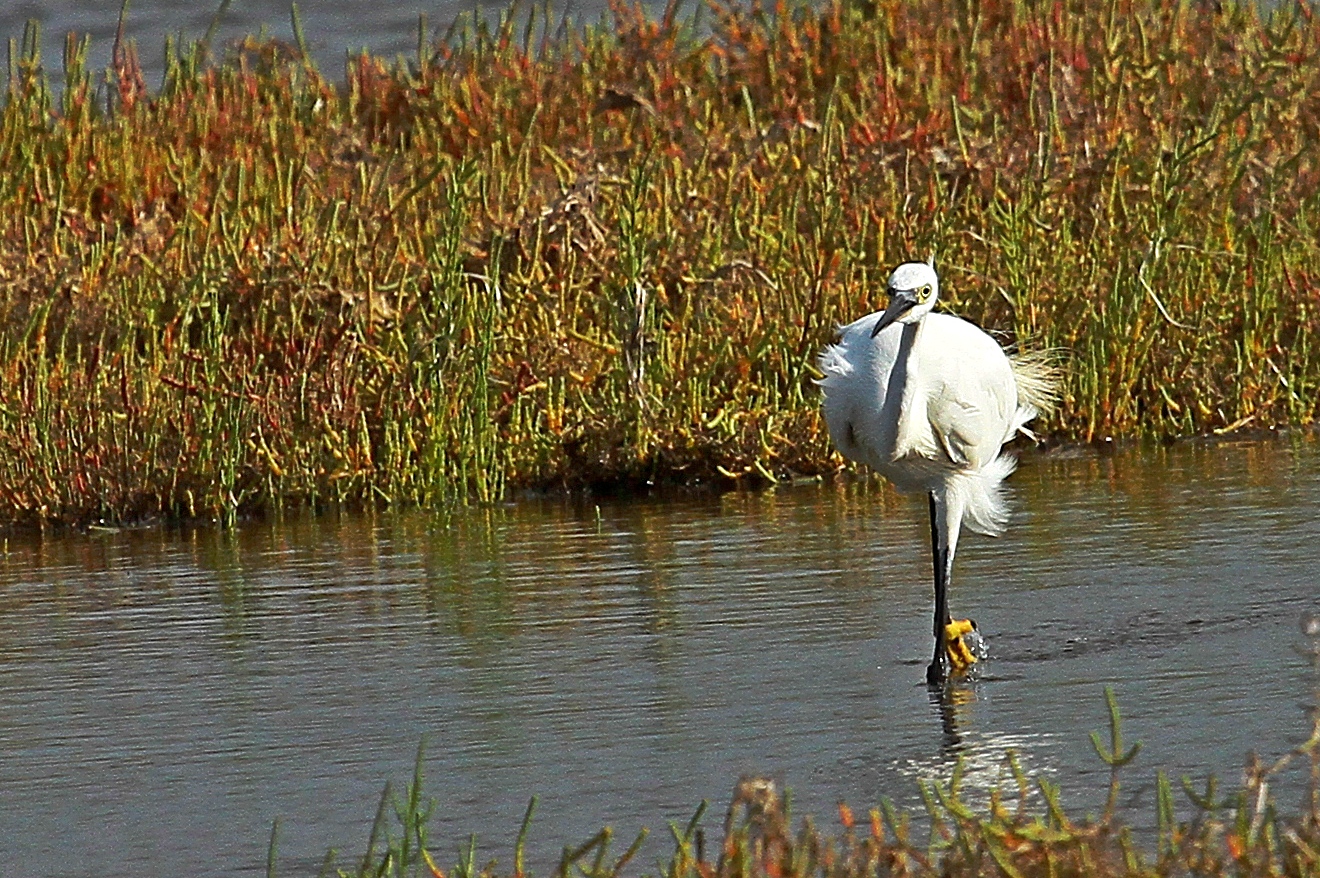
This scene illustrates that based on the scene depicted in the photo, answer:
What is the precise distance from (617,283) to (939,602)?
151 inches

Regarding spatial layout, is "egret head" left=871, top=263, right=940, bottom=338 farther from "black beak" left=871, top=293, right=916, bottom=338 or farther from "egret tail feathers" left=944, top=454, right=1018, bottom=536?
"egret tail feathers" left=944, top=454, right=1018, bottom=536

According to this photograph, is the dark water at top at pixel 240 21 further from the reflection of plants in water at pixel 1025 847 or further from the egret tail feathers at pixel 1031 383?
the reflection of plants in water at pixel 1025 847

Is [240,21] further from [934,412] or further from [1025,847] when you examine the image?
[1025,847]

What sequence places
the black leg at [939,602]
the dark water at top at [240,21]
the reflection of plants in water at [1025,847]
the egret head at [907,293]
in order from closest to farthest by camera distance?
1. the reflection of plants in water at [1025,847]
2. the black leg at [939,602]
3. the egret head at [907,293]
4. the dark water at top at [240,21]

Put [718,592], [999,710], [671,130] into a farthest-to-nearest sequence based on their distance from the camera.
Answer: [671,130], [718,592], [999,710]

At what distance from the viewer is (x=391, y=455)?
987 cm

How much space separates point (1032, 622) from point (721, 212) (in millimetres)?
4494

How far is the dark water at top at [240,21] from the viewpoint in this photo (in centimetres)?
1997

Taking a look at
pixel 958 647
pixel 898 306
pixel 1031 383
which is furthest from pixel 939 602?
pixel 1031 383

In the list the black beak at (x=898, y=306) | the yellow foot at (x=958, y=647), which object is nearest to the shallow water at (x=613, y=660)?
the yellow foot at (x=958, y=647)

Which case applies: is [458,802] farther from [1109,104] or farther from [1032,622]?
[1109,104]

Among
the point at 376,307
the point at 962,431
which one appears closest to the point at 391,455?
the point at 376,307

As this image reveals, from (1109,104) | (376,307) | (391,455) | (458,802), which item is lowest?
(458,802)

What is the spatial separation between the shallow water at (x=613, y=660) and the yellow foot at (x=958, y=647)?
0.31 feet
